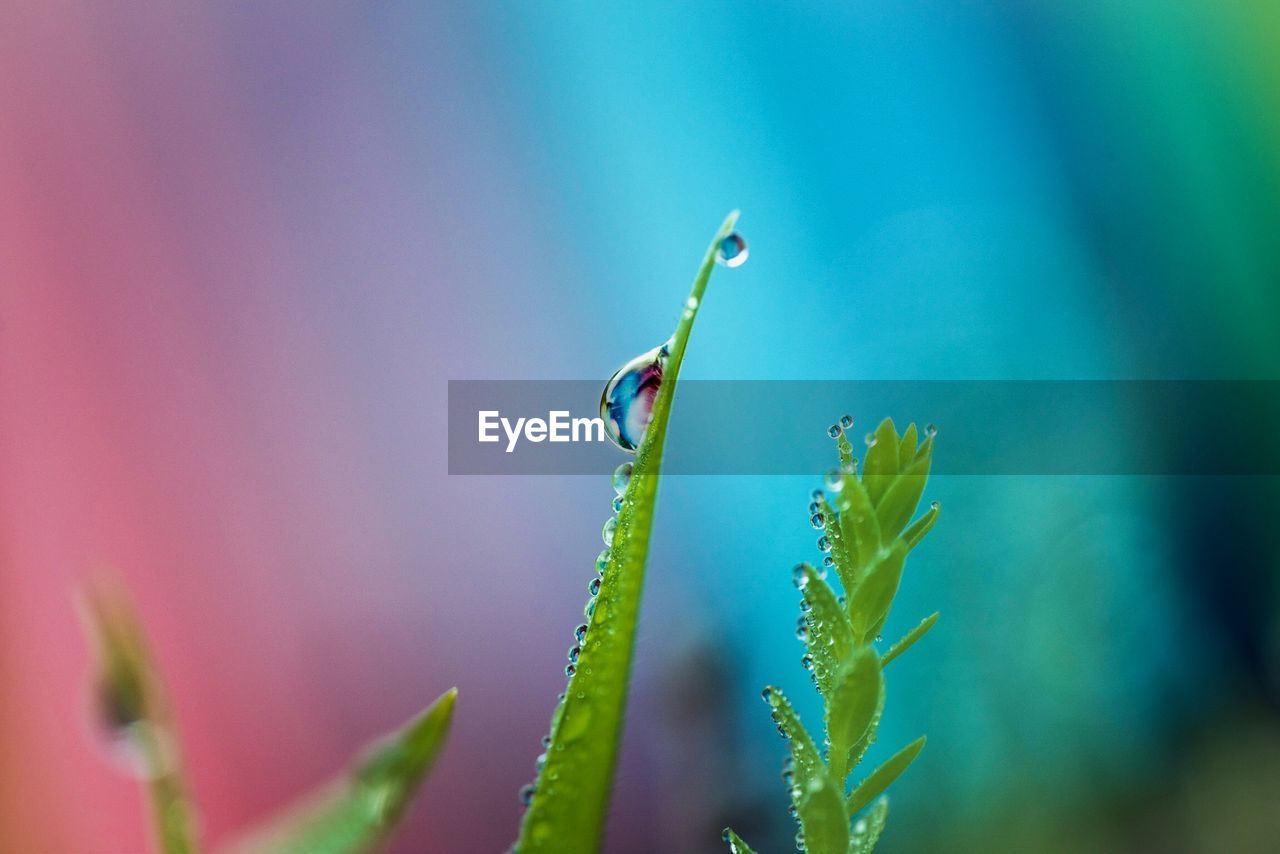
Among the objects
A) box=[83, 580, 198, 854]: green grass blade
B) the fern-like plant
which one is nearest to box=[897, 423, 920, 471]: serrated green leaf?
the fern-like plant

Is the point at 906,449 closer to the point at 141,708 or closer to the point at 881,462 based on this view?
the point at 881,462

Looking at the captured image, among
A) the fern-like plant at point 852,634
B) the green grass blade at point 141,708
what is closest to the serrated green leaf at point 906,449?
the fern-like plant at point 852,634

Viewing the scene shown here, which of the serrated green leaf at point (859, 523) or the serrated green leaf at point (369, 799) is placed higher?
the serrated green leaf at point (859, 523)

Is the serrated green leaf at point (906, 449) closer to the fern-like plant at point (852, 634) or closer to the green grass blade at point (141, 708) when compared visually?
the fern-like plant at point (852, 634)

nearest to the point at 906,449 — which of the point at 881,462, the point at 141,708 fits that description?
the point at 881,462

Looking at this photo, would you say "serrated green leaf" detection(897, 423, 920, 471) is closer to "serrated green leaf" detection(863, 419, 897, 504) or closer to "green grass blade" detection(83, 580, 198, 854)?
"serrated green leaf" detection(863, 419, 897, 504)

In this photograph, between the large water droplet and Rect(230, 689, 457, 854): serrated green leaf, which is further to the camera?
the large water droplet
